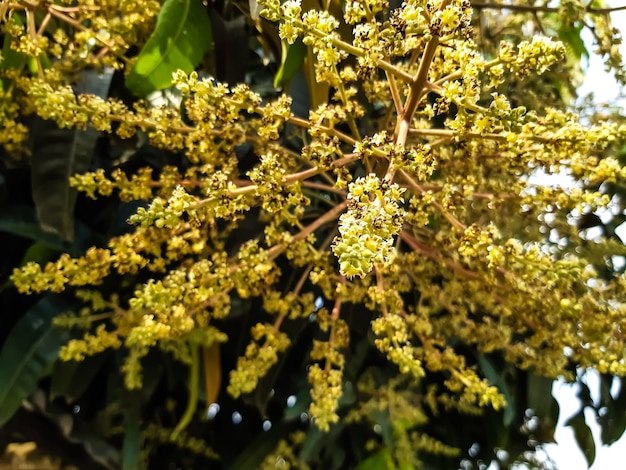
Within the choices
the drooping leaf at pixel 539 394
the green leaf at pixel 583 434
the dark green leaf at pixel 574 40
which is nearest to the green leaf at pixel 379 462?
the drooping leaf at pixel 539 394

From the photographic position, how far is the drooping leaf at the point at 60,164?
27.8 inches

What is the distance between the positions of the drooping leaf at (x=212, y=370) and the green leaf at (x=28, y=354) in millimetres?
184

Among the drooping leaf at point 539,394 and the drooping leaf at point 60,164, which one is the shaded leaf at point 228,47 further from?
the drooping leaf at point 539,394

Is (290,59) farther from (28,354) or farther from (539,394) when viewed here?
(539,394)

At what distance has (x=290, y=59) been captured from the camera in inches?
26.1

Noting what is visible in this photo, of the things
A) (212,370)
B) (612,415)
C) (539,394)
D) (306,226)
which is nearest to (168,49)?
(306,226)

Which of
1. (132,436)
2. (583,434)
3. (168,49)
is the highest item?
(168,49)

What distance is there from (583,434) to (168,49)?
0.97 meters

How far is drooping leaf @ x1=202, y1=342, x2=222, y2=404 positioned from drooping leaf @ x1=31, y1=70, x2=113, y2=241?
0.24 meters

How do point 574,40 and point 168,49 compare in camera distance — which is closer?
point 168,49

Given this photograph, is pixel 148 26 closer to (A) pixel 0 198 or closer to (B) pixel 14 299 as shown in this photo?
(A) pixel 0 198

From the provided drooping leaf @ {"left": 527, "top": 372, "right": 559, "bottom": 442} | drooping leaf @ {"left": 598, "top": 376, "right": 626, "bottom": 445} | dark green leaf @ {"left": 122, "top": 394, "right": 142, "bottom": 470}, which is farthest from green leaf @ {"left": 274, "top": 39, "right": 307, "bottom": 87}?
drooping leaf @ {"left": 598, "top": 376, "right": 626, "bottom": 445}

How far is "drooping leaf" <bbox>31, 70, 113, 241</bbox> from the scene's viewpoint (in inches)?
27.8

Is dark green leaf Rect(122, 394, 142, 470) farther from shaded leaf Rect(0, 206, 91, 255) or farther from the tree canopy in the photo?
shaded leaf Rect(0, 206, 91, 255)
